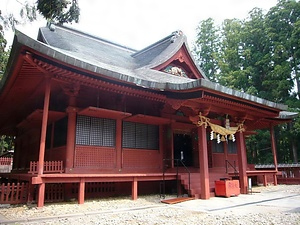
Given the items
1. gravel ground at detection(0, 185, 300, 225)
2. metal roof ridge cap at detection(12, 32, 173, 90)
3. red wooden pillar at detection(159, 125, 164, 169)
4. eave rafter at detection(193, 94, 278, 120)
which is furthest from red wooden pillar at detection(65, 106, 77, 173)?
eave rafter at detection(193, 94, 278, 120)

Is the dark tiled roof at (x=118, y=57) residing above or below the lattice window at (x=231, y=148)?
above

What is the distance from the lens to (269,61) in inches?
1050

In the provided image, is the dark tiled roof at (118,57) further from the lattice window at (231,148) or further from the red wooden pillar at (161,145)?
the lattice window at (231,148)

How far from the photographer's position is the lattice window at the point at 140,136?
1025cm

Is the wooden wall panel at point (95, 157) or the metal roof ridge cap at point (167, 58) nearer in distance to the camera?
the wooden wall panel at point (95, 157)

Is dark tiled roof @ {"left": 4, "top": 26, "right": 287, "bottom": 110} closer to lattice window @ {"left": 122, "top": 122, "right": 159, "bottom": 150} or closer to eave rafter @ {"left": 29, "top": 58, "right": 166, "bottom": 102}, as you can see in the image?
eave rafter @ {"left": 29, "top": 58, "right": 166, "bottom": 102}

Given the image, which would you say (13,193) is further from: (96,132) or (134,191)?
(134,191)

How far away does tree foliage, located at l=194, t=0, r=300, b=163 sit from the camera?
2441 centimetres

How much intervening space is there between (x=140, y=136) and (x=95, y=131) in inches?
77.4

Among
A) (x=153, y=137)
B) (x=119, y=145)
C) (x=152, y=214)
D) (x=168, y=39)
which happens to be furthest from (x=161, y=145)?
(x=168, y=39)

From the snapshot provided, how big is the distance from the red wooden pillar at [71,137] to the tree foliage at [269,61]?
18.4 meters

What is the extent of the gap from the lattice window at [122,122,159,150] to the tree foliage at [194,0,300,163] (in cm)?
1497

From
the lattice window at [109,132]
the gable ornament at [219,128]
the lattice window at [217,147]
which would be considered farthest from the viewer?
the lattice window at [217,147]

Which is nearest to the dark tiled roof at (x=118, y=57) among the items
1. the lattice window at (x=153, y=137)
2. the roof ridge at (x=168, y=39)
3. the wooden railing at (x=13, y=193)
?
the roof ridge at (x=168, y=39)
